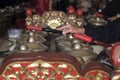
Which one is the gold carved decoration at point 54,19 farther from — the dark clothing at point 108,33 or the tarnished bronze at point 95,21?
the dark clothing at point 108,33

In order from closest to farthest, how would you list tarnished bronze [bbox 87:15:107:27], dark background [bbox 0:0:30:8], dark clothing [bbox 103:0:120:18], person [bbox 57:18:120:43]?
1. person [bbox 57:18:120:43]
2. tarnished bronze [bbox 87:15:107:27]
3. dark background [bbox 0:0:30:8]
4. dark clothing [bbox 103:0:120:18]

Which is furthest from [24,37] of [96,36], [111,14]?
[111,14]

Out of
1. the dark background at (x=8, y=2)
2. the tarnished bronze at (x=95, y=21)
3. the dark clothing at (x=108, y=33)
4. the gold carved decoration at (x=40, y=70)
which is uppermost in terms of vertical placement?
the dark background at (x=8, y=2)

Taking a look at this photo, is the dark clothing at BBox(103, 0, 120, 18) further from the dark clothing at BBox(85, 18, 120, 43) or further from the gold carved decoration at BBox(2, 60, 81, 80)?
the gold carved decoration at BBox(2, 60, 81, 80)

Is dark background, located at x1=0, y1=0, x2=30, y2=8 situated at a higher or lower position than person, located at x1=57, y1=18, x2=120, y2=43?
higher

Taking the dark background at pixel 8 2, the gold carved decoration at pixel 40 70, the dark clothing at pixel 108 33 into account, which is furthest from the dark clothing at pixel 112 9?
the gold carved decoration at pixel 40 70

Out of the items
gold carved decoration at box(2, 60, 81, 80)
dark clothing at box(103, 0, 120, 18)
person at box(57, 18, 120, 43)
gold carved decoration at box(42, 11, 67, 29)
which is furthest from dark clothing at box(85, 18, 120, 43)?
dark clothing at box(103, 0, 120, 18)

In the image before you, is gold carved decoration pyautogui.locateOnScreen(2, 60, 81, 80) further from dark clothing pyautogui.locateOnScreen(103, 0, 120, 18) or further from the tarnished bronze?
dark clothing pyautogui.locateOnScreen(103, 0, 120, 18)

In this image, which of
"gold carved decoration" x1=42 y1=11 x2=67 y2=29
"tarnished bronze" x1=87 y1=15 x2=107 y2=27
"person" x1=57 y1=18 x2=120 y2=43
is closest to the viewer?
"person" x1=57 y1=18 x2=120 y2=43

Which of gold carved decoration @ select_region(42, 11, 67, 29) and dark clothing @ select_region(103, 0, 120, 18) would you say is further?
dark clothing @ select_region(103, 0, 120, 18)

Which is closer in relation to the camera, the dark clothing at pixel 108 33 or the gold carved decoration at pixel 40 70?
the gold carved decoration at pixel 40 70

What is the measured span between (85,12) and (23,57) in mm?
1668

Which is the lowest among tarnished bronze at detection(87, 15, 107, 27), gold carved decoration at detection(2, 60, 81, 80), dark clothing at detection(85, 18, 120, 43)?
gold carved decoration at detection(2, 60, 81, 80)

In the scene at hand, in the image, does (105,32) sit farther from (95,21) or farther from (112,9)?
(112,9)
